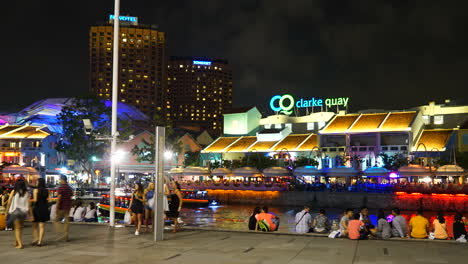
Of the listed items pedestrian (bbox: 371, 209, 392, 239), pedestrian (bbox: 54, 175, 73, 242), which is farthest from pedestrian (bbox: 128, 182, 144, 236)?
pedestrian (bbox: 371, 209, 392, 239)

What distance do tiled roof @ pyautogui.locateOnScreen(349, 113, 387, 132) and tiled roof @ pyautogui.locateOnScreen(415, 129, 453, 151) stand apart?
19.8ft

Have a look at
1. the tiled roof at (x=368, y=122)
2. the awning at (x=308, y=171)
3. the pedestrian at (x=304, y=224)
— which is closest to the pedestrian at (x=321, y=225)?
the pedestrian at (x=304, y=224)

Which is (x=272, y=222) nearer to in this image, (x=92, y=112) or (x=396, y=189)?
(x=396, y=189)

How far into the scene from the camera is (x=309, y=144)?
76.1m

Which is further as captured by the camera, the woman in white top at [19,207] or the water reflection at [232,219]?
the water reflection at [232,219]

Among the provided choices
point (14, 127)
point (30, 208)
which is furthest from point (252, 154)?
point (30, 208)

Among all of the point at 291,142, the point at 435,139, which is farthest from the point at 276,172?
the point at 435,139

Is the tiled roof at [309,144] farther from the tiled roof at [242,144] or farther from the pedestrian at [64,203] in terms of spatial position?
the pedestrian at [64,203]

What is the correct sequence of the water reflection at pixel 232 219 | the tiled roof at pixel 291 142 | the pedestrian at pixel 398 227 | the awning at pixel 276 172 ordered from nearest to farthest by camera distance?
the pedestrian at pixel 398 227 < the water reflection at pixel 232 219 < the awning at pixel 276 172 < the tiled roof at pixel 291 142

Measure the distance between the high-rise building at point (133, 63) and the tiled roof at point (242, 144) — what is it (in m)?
90.7

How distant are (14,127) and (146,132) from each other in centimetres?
2298

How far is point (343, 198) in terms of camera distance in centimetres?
5469

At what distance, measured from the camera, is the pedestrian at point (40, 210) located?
14.5 meters

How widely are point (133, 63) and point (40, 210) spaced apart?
171 meters
